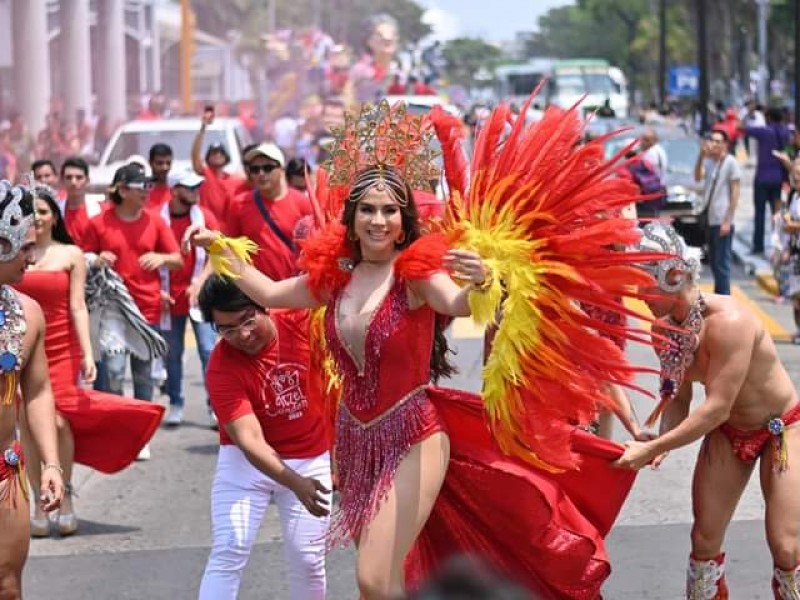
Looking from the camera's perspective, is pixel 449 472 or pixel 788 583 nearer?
pixel 449 472

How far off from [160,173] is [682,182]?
12.6 m

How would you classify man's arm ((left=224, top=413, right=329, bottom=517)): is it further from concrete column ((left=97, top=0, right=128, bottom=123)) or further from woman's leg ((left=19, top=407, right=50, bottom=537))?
concrete column ((left=97, top=0, right=128, bottom=123))

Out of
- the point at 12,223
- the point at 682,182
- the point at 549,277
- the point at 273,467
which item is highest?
the point at 12,223

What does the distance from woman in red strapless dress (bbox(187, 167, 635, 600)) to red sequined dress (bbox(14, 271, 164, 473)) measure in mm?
2748

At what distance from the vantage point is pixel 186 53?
116 ft

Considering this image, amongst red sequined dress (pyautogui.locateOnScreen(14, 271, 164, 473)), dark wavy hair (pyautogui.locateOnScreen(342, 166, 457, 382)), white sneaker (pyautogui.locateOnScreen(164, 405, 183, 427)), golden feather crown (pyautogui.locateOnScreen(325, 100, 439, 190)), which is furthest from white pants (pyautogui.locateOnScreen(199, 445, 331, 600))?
white sneaker (pyautogui.locateOnScreen(164, 405, 183, 427))

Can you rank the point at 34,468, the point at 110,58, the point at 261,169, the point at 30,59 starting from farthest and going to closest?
1. the point at 110,58
2. the point at 30,59
3. the point at 261,169
4. the point at 34,468

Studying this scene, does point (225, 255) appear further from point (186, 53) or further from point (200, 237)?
point (186, 53)

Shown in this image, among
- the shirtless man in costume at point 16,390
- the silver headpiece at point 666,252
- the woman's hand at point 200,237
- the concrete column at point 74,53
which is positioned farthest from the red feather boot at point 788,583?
the concrete column at point 74,53

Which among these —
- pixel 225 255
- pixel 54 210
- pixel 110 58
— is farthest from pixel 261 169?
pixel 110 58

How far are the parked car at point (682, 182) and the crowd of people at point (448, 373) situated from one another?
13.6m

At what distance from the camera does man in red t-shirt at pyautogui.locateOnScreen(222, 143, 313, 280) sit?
10.4 m

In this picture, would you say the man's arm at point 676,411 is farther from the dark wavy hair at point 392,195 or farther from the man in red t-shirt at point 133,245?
the man in red t-shirt at point 133,245

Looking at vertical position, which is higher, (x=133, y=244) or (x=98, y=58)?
(x=98, y=58)
